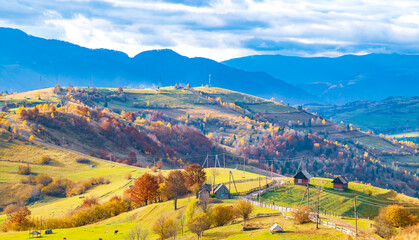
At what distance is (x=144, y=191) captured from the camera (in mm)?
112125

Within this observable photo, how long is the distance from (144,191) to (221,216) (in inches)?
1450

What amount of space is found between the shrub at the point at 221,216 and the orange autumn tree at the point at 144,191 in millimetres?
35131

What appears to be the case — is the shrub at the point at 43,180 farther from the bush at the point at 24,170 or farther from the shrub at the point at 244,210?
the shrub at the point at 244,210

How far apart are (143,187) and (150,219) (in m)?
20.9

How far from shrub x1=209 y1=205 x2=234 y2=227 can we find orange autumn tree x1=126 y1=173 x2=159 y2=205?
115 feet

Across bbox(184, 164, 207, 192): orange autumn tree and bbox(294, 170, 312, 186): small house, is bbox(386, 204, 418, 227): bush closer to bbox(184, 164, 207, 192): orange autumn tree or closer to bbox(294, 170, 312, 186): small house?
bbox(294, 170, 312, 186): small house

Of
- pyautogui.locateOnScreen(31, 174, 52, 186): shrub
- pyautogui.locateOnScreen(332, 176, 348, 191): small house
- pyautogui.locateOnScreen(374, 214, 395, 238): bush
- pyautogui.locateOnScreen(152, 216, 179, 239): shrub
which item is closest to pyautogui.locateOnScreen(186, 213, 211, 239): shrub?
pyautogui.locateOnScreen(152, 216, 179, 239): shrub

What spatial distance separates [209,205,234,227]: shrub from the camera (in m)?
79.3

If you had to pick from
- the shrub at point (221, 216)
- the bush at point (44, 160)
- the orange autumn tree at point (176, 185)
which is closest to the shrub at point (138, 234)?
the shrub at point (221, 216)

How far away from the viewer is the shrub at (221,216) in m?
79.3

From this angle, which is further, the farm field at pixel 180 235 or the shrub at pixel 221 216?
the shrub at pixel 221 216

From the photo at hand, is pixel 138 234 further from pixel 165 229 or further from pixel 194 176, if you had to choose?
pixel 194 176

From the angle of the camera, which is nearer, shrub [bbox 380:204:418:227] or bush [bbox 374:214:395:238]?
bush [bbox 374:214:395:238]

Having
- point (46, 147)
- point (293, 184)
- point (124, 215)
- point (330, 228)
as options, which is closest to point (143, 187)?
point (124, 215)
